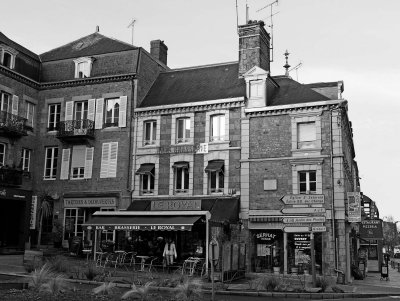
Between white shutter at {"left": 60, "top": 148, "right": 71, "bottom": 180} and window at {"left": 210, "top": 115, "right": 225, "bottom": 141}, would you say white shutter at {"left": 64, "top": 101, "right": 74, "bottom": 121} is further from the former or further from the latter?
window at {"left": 210, "top": 115, "right": 225, "bottom": 141}

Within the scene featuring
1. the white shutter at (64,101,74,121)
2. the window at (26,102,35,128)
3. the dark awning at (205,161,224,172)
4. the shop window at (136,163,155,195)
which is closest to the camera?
the dark awning at (205,161,224,172)

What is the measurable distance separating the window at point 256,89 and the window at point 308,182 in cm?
443

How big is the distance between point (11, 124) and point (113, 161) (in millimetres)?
5605

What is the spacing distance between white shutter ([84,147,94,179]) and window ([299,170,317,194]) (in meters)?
11.2

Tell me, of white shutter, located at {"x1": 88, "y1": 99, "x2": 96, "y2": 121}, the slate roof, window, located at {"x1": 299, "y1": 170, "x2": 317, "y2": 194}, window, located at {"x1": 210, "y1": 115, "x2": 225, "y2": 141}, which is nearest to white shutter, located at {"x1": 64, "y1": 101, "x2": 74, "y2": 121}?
white shutter, located at {"x1": 88, "y1": 99, "x2": 96, "y2": 121}

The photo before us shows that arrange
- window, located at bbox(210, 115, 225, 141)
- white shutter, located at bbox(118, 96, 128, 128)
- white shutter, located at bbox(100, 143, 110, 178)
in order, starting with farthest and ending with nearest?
white shutter, located at bbox(118, 96, 128, 128)
white shutter, located at bbox(100, 143, 110, 178)
window, located at bbox(210, 115, 225, 141)

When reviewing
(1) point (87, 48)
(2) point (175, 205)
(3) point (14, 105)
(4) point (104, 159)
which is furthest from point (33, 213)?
(1) point (87, 48)

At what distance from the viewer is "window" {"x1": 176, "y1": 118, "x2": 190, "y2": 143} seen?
1033 inches

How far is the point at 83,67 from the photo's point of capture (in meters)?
29.1

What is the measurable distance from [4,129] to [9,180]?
2.64 m

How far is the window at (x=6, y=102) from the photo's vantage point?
2661cm

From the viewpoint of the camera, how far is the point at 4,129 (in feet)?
84.8

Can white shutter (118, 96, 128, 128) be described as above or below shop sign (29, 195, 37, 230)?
above

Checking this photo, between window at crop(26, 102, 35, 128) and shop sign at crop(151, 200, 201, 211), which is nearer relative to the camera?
shop sign at crop(151, 200, 201, 211)
